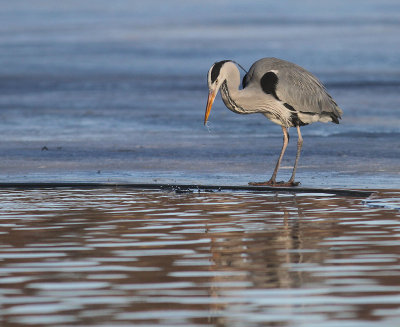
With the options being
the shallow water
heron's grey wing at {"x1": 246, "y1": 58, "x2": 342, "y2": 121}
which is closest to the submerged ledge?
the shallow water

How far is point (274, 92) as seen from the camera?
13.9 meters

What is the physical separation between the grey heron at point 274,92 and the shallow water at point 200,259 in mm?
1964

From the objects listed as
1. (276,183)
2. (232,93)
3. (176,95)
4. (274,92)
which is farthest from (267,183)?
(176,95)

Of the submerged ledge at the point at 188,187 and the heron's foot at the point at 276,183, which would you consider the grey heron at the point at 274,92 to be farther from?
the submerged ledge at the point at 188,187

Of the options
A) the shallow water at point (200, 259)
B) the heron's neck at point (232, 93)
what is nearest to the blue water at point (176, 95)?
the heron's neck at point (232, 93)

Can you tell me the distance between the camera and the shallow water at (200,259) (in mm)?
6715

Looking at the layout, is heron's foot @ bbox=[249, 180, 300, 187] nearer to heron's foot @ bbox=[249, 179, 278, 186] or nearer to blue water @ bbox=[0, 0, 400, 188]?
heron's foot @ bbox=[249, 179, 278, 186]

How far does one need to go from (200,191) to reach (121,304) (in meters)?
5.42

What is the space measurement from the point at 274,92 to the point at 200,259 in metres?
5.87

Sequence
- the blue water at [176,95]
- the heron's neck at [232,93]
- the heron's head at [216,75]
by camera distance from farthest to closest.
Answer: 1. the blue water at [176,95]
2. the heron's neck at [232,93]
3. the heron's head at [216,75]

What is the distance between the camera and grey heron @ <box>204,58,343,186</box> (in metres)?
13.5

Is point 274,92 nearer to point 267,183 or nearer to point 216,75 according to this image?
point 216,75

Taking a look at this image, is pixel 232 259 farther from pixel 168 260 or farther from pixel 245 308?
pixel 245 308

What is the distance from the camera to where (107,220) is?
33.5 ft
